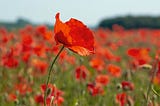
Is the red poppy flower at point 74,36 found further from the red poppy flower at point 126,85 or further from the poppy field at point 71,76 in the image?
the red poppy flower at point 126,85

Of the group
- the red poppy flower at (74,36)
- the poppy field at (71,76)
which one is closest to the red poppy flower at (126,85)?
the poppy field at (71,76)

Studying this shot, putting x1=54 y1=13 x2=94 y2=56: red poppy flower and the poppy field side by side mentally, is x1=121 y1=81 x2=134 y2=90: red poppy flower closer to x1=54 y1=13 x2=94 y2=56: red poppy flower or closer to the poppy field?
the poppy field

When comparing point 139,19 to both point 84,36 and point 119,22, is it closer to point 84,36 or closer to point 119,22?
point 119,22

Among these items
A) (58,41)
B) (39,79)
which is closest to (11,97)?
(39,79)

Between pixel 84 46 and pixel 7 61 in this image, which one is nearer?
pixel 84 46

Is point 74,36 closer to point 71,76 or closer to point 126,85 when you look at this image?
point 126,85

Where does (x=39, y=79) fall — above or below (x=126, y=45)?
above

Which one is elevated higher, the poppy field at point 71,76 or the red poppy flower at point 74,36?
the red poppy flower at point 74,36

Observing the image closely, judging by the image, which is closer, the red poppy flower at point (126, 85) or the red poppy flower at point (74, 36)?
the red poppy flower at point (74, 36)

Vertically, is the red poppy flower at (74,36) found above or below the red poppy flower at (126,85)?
above
